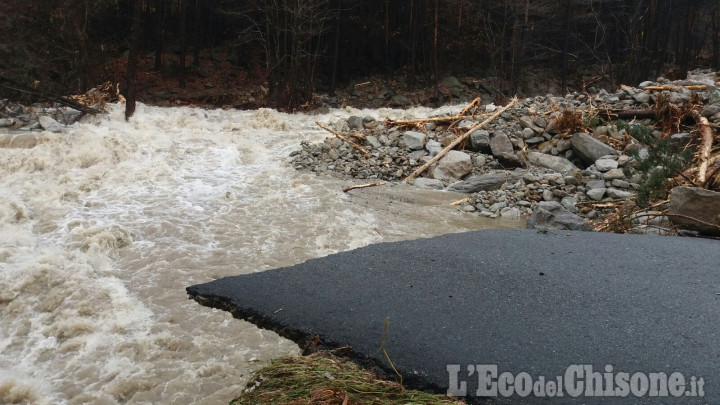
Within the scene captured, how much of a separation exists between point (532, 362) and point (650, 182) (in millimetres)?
4849

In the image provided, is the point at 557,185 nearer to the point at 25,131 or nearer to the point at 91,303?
the point at 91,303

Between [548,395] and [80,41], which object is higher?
[80,41]

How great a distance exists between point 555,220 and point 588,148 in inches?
150

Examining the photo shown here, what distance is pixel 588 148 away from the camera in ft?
30.4

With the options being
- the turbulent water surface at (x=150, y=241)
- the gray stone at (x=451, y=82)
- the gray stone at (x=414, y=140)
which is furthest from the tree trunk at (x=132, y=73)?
the gray stone at (x=451, y=82)

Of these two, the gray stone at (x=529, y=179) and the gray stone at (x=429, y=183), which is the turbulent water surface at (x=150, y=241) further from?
the gray stone at (x=529, y=179)

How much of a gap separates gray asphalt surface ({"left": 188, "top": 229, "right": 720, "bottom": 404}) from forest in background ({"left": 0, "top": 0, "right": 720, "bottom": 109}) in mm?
14685

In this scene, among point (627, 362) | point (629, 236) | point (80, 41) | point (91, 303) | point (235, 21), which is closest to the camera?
point (627, 362)

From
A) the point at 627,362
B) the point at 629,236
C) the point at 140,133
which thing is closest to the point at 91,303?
the point at 627,362

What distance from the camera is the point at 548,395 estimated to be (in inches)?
98.8

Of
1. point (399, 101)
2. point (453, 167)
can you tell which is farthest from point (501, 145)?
point (399, 101)

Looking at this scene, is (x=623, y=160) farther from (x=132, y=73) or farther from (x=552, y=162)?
(x=132, y=73)

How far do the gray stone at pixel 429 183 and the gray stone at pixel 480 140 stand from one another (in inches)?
Answer: 57.1

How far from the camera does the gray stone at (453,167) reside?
927cm
